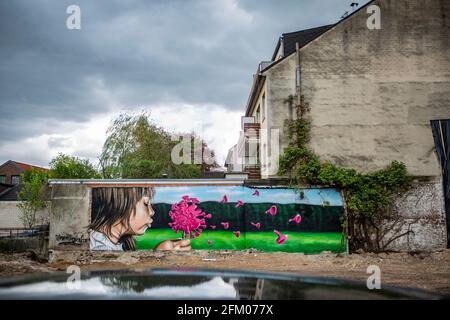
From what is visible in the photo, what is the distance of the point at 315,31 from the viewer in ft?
88.3

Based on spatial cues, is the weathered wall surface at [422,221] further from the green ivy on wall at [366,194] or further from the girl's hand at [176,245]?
the girl's hand at [176,245]

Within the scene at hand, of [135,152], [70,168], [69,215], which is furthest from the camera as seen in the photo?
[70,168]

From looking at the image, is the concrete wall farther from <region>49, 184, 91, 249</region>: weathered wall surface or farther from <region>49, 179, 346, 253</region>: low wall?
<region>49, 184, 91, 249</region>: weathered wall surface

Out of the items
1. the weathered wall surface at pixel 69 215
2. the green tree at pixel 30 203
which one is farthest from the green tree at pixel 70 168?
the weathered wall surface at pixel 69 215

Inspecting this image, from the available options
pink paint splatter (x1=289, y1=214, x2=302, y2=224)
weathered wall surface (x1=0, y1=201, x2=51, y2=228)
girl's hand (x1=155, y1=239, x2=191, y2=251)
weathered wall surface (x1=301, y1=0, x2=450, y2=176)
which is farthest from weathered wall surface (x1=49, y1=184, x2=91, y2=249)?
weathered wall surface (x1=0, y1=201, x2=51, y2=228)

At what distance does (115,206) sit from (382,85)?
13823 millimetres

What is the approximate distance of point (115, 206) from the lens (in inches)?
783

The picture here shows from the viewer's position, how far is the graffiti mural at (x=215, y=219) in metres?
19.7

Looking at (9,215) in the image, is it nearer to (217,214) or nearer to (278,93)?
(217,214)

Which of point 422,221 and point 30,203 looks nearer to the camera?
point 422,221

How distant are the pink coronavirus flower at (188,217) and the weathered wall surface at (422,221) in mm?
8420

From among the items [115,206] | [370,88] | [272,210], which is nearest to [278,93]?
[370,88]
